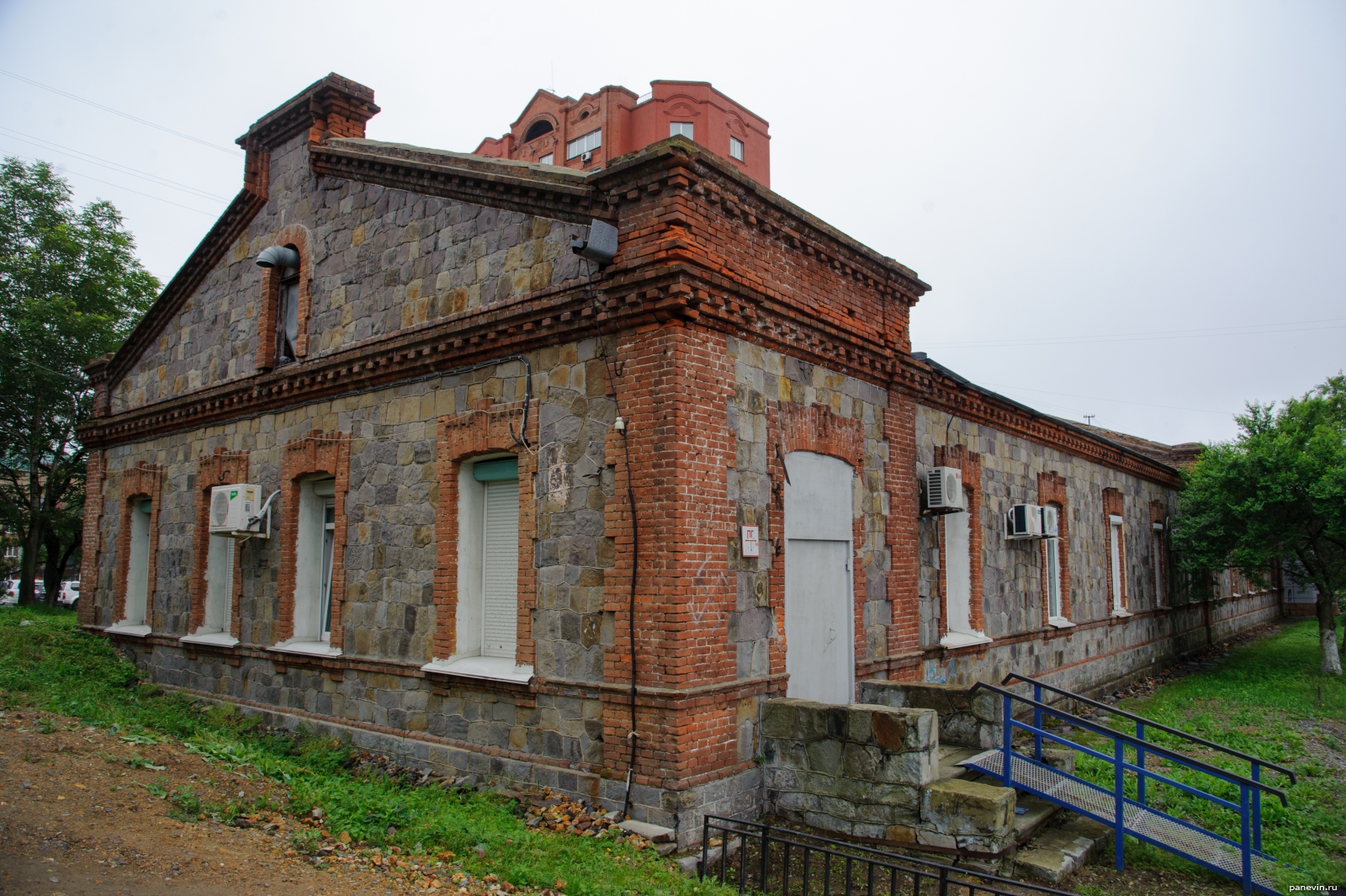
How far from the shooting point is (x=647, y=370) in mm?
7281

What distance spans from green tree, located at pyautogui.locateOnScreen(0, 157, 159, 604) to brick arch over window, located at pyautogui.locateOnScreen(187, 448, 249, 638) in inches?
695

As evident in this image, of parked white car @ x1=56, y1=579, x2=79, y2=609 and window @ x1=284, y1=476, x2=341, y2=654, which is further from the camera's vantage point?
parked white car @ x1=56, y1=579, x2=79, y2=609

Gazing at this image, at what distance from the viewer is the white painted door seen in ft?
27.5

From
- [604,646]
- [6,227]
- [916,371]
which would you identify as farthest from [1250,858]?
[6,227]

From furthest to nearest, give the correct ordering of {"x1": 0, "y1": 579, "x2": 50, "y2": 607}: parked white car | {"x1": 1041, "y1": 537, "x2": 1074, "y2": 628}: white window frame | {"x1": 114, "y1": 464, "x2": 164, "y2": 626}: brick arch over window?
{"x1": 0, "y1": 579, "x2": 50, "y2": 607}: parked white car → {"x1": 1041, "y1": 537, "x2": 1074, "y2": 628}: white window frame → {"x1": 114, "y1": 464, "x2": 164, "y2": 626}: brick arch over window

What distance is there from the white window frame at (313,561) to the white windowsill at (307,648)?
0.03 m

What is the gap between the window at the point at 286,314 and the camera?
465 inches

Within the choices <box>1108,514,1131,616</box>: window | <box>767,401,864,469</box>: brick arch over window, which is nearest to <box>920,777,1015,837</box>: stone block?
<box>767,401,864,469</box>: brick arch over window

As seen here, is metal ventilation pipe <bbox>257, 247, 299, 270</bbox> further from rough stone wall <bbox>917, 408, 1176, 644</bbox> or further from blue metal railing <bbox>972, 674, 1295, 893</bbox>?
blue metal railing <bbox>972, 674, 1295, 893</bbox>

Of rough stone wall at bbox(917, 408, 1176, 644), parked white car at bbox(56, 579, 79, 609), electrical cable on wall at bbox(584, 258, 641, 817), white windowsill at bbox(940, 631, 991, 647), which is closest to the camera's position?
electrical cable on wall at bbox(584, 258, 641, 817)

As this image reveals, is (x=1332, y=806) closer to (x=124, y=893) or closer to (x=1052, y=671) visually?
(x=1052, y=671)

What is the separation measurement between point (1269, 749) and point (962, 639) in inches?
158

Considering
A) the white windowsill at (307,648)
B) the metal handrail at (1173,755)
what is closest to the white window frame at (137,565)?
the white windowsill at (307,648)

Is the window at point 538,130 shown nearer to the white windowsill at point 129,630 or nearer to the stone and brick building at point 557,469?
the stone and brick building at point 557,469
